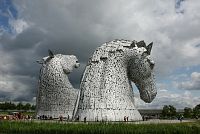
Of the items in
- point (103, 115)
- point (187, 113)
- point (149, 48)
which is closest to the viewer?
point (103, 115)

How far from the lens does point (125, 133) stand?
1894 cm

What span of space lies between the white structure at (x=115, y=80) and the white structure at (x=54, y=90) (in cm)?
765

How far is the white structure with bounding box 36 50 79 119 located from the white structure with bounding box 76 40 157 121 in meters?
7.65

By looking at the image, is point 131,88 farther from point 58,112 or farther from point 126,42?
point 58,112

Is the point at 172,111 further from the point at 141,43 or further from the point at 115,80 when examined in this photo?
the point at 115,80

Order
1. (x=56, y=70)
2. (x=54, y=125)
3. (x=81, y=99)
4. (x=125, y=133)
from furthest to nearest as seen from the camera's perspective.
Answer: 1. (x=56, y=70)
2. (x=81, y=99)
3. (x=54, y=125)
4. (x=125, y=133)

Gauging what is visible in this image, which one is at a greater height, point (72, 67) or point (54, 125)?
point (72, 67)

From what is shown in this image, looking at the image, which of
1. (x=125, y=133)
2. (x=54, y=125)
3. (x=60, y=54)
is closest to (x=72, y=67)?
(x=60, y=54)

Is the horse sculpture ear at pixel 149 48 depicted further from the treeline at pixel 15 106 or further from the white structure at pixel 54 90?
the treeline at pixel 15 106

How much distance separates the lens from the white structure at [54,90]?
38406 mm

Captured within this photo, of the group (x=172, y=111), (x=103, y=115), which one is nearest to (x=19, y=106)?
(x=172, y=111)

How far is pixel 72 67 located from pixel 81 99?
1054 cm

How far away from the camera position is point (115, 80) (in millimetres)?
30812

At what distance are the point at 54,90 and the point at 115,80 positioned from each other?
32.3 ft
